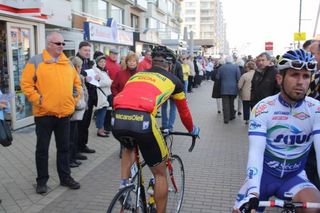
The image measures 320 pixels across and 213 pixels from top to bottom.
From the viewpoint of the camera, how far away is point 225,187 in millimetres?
5688

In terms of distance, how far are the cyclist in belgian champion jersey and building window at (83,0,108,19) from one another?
55.6 ft

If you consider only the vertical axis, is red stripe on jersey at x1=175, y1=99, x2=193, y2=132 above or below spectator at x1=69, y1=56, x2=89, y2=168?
above

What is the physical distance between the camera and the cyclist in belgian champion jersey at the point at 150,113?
3.28 meters

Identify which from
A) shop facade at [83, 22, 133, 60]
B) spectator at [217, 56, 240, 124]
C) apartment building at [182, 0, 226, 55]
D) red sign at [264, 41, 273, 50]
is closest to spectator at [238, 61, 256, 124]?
spectator at [217, 56, 240, 124]

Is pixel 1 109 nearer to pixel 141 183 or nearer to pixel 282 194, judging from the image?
pixel 141 183

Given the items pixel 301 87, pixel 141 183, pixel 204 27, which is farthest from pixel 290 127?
pixel 204 27

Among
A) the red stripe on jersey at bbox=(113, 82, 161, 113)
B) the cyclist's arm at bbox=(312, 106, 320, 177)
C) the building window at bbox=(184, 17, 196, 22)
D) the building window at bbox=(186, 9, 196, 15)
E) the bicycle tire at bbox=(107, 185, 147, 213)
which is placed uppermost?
the building window at bbox=(186, 9, 196, 15)

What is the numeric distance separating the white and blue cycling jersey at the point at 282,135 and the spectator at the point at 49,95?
9.57 feet

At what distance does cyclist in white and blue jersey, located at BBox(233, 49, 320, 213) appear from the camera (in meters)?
2.69

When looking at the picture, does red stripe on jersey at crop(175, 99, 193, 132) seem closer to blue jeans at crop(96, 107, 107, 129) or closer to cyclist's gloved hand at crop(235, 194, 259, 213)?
cyclist's gloved hand at crop(235, 194, 259, 213)

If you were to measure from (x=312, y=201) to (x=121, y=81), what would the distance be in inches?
204

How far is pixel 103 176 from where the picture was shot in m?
6.13

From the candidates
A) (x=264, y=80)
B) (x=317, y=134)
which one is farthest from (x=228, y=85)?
(x=317, y=134)

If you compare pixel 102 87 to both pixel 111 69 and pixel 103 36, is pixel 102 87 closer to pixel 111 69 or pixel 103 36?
pixel 111 69
